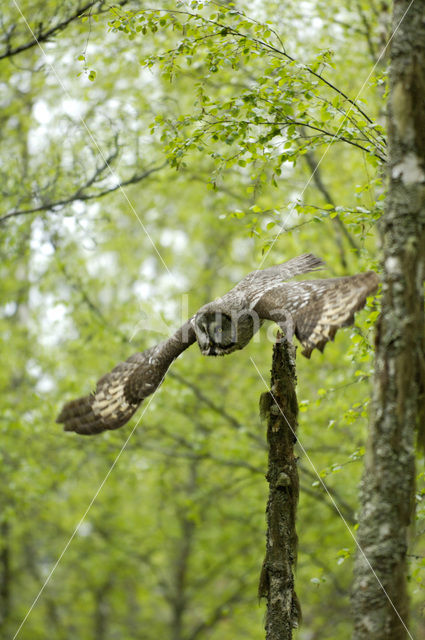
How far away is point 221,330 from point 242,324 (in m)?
0.17

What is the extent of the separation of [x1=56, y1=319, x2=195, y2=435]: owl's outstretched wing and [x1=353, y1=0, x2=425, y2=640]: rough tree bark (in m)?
2.26

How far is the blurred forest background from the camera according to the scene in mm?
5410

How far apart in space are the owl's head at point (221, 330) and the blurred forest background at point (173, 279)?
933 millimetres

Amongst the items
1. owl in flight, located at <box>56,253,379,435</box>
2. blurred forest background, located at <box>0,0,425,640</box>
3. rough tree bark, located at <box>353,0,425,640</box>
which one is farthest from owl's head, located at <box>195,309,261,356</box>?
rough tree bark, located at <box>353,0,425,640</box>

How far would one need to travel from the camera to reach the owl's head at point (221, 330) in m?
4.79

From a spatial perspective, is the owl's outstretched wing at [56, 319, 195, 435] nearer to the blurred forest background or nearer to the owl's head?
the owl's head

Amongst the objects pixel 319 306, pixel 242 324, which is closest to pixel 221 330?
pixel 242 324

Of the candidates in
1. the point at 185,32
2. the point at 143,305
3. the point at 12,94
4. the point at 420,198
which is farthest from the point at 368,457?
the point at 12,94

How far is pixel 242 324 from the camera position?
4.87 meters

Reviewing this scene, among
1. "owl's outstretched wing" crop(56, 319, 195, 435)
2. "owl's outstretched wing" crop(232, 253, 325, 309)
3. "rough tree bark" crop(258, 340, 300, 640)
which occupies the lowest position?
"rough tree bark" crop(258, 340, 300, 640)

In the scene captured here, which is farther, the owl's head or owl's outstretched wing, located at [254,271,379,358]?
the owl's head

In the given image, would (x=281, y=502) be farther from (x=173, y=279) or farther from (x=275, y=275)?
(x=173, y=279)

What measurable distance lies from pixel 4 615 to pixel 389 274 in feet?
53.0

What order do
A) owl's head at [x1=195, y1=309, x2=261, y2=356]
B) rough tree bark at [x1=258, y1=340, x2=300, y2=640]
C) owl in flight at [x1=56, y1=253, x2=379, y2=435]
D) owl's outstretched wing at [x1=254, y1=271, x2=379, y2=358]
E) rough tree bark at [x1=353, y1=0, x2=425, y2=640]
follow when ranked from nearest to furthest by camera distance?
rough tree bark at [x1=353, y1=0, x2=425, y2=640] < owl's outstretched wing at [x1=254, y1=271, x2=379, y2=358] < owl in flight at [x1=56, y1=253, x2=379, y2=435] < rough tree bark at [x1=258, y1=340, x2=300, y2=640] < owl's head at [x1=195, y1=309, x2=261, y2=356]
